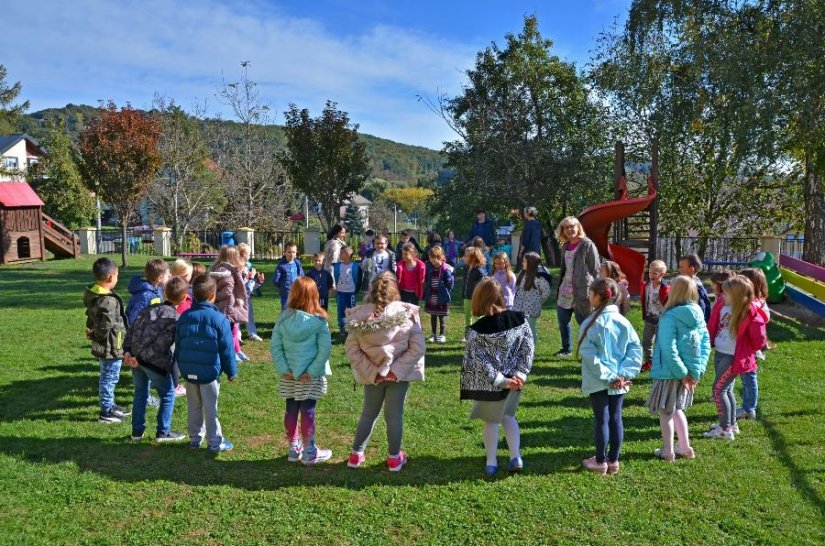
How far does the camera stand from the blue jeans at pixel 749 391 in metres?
6.47

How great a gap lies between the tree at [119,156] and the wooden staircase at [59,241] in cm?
457

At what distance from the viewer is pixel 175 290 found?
5.87m

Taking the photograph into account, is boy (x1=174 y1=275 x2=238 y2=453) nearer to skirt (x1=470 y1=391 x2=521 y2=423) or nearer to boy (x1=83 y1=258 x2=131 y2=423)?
boy (x1=83 y1=258 x2=131 y2=423)

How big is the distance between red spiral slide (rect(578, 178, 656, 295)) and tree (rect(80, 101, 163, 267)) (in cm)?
1532

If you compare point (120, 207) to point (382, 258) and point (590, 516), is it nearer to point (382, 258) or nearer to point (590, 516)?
point (382, 258)

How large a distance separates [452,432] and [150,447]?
272cm

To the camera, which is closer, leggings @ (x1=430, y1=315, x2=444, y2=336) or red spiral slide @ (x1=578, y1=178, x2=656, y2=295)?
leggings @ (x1=430, y1=315, x2=444, y2=336)

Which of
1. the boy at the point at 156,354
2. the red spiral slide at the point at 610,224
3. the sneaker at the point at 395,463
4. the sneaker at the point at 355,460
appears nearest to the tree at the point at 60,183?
the red spiral slide at the point at 610,224

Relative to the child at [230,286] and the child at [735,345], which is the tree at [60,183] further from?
the child at [735,345]

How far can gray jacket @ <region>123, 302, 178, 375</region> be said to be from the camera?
5812 millimetres

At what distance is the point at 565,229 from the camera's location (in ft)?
27.4

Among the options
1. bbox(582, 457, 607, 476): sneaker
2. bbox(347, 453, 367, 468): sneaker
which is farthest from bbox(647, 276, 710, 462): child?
bbox(347, 453, 367, 468): sneaker

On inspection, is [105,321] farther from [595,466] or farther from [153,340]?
[595,466]

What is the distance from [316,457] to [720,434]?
3667mm
